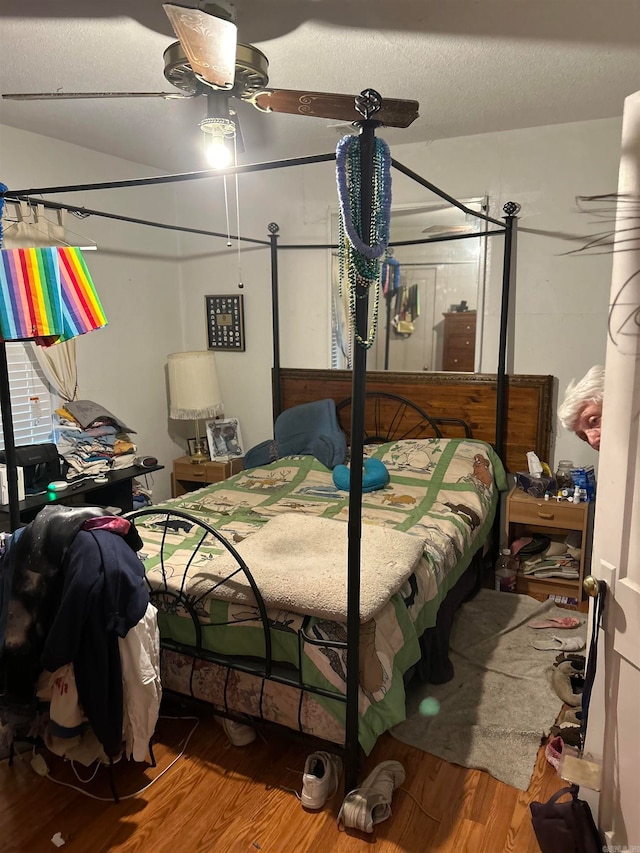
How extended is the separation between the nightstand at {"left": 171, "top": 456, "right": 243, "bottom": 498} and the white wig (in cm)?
289

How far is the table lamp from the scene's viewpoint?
3.98 metres

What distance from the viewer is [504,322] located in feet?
11.1

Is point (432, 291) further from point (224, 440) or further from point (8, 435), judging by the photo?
point (8, 435)

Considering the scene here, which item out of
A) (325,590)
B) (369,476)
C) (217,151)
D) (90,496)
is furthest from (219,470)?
(325,590)

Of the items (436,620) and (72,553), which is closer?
(72,553)

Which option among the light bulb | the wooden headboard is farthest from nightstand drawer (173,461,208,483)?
the light bulb

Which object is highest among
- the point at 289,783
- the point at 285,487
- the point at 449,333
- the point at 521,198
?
the point at 521,198

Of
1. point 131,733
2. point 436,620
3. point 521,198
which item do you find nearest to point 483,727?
point 436,620

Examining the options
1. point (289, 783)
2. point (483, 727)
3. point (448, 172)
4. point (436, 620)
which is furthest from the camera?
point (448, 172)

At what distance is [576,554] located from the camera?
10.4 feet

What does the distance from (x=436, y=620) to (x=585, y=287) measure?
6.76 feet

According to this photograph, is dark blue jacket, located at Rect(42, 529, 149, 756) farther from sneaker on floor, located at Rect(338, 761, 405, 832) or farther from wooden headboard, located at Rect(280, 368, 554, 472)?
wooden headboard, located at Rect(280, 368, 554, 472)

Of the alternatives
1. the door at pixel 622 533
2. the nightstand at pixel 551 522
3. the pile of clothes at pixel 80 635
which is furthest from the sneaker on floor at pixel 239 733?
the nightstand at pixel 551 522

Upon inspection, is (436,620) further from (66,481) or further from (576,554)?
(66,481)
